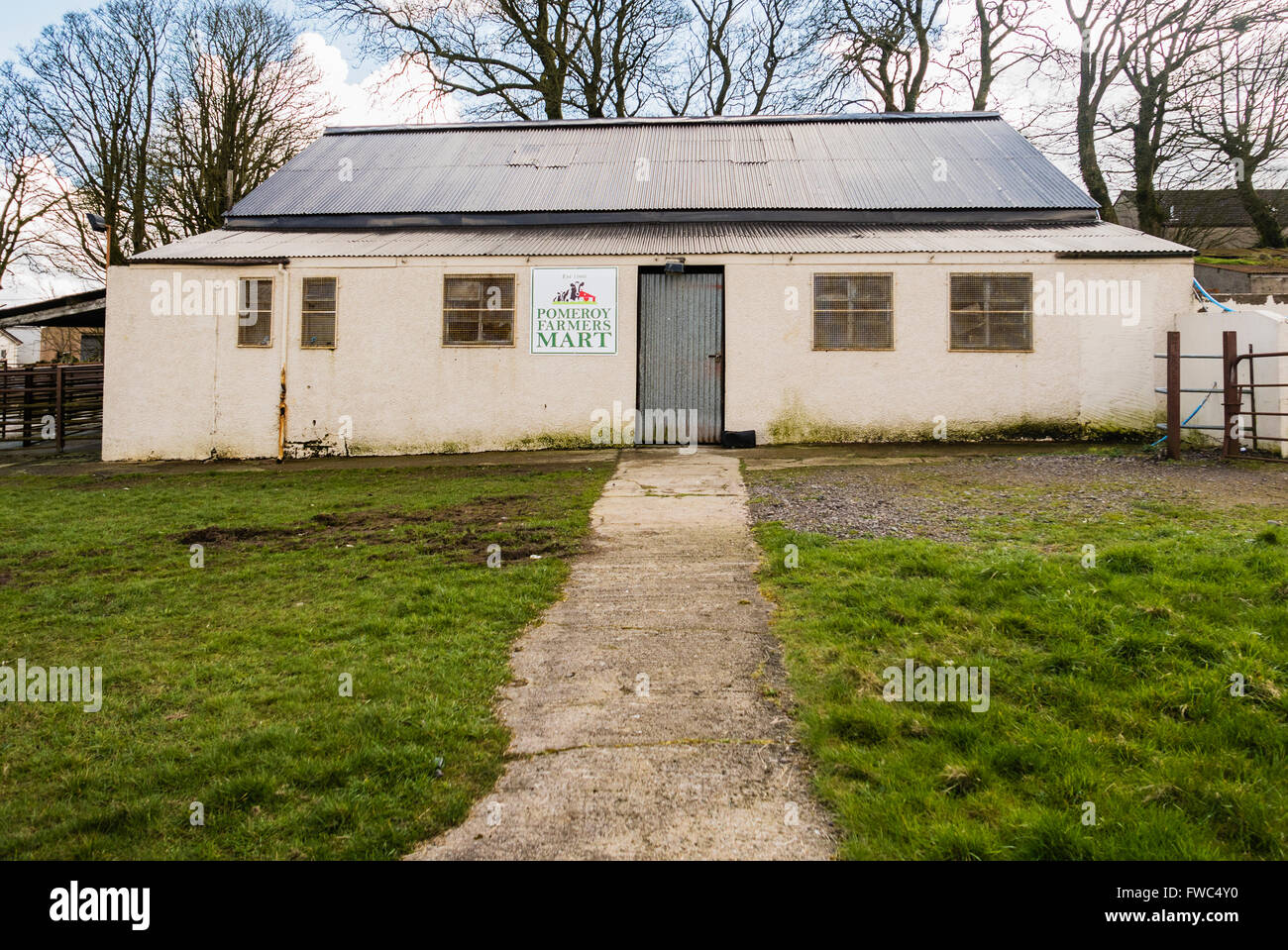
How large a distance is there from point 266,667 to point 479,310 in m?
10.4

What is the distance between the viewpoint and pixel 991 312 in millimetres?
13430

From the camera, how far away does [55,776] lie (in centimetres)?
318

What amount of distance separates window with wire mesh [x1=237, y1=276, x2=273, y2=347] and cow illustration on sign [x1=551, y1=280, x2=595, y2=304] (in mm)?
5190

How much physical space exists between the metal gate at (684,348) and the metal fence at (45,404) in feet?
42.2

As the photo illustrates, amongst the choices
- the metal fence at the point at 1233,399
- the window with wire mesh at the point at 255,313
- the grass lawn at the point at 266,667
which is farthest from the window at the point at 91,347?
the metal fence at the point at 1233,399

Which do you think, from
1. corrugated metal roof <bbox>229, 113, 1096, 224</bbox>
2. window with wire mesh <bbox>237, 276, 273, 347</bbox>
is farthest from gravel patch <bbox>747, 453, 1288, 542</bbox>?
window with wire mesh <bbox>237, 276, 273, 347</bbox>

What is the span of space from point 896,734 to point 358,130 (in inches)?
838

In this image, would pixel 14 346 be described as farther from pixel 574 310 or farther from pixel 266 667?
pixel 266 667

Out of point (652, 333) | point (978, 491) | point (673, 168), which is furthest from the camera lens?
point (673, 168)

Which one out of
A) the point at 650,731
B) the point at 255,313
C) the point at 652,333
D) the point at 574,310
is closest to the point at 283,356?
the point at 255,313

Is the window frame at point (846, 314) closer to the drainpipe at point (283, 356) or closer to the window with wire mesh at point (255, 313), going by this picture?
the drainpipe at point (283, 356)

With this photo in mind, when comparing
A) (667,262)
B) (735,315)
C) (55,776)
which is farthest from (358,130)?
(55,776)

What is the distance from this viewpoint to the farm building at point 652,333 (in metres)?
13.4
